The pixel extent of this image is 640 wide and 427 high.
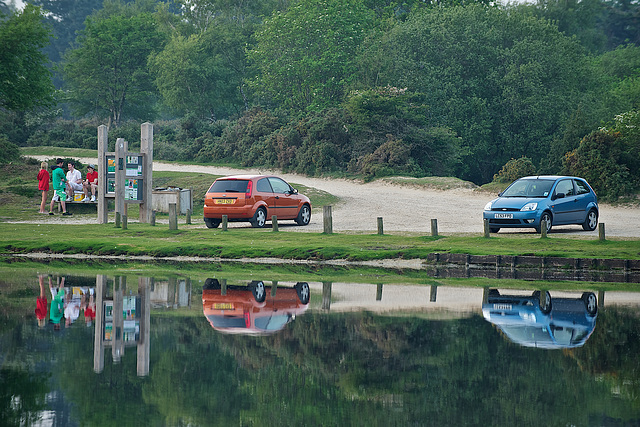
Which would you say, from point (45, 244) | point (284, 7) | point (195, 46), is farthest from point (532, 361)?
point (284, 7)

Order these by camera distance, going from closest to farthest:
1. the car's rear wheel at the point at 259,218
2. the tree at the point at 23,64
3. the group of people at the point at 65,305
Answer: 1. the group of people at the point at 65,305
2. the car's rear wheel at the point at 259,218
3. the tree at the point at 23,64

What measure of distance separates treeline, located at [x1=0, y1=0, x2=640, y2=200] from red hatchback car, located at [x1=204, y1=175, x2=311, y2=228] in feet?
53.6

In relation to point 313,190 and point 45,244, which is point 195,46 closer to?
point 313,190

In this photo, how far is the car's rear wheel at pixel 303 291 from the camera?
522 inches

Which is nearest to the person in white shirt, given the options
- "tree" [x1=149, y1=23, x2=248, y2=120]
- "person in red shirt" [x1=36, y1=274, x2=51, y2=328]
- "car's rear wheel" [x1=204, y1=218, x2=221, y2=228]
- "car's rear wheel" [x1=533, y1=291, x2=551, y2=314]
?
"car's rear wheel" [x1=204, y1=218, x2=221, y2=228]

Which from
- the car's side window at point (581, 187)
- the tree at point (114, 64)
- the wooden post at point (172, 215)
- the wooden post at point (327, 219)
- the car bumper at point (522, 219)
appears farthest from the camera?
the tree at point (114, 64)

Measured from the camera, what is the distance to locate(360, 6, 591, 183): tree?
173ft

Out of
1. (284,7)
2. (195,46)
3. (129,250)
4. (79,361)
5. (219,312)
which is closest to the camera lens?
(79,361)

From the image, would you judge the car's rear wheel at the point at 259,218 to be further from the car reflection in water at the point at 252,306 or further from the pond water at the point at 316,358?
the pond water at the point at 316,358

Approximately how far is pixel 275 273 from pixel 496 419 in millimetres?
11081

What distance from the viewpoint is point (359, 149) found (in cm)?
4850

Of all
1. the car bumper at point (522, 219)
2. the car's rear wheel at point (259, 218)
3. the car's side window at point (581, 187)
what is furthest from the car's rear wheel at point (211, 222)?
the car's side window at point (581, 187)

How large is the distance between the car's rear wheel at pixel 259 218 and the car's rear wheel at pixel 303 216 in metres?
1.57

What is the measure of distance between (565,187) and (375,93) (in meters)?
25.0
